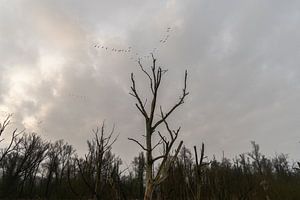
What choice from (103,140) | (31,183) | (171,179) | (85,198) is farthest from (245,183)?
(31,183)

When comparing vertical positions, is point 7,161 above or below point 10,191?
above

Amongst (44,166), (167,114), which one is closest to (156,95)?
(167,114)

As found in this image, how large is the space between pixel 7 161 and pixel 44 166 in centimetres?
1101

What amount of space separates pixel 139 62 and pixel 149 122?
65.0 inches

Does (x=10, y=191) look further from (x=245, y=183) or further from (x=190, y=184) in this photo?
(x=190, y=184)

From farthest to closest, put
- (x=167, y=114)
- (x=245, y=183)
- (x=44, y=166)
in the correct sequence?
(x=44, y=166) → (x=245, y=183) → (x=167, y=114)

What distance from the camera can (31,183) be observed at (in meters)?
48.0

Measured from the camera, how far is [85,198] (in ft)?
26.1

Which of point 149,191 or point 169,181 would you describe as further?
point 169,181

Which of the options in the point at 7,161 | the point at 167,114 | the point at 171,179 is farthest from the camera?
the point at 7,161

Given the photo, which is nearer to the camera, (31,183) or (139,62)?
(139,62)

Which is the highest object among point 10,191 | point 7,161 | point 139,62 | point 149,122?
point 7,161

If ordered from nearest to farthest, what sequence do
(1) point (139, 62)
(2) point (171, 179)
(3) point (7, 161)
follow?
1. (1) point (139, 62)
2. (2) point (171, 179)
3. (3) point (7, 161)

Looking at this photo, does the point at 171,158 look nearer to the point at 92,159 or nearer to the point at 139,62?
the point at 139,62
